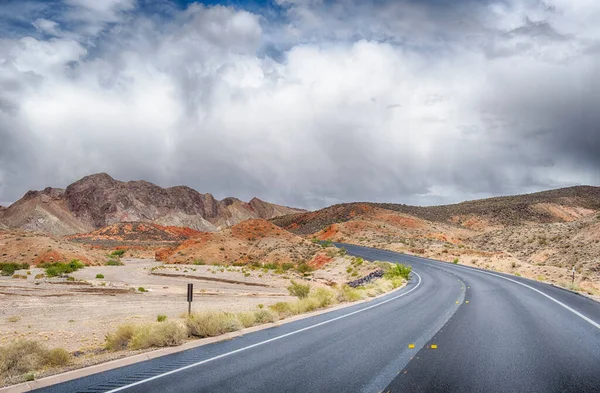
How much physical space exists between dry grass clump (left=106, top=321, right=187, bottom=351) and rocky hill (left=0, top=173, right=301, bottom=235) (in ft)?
463

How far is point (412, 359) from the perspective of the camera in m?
9.30

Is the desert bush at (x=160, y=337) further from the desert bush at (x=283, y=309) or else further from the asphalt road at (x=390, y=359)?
the desert bush at (x=283, y=309)

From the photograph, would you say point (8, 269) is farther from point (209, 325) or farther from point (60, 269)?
point (209, 325)

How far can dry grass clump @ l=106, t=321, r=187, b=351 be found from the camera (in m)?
11.4

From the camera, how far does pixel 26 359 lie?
9.26 meters

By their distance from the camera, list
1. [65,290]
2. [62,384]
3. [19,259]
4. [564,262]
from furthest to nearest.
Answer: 1. [19,259]
2. [564,262]
3. [65,290]
4. [62,384]

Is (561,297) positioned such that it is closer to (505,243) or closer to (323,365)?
(323,365)

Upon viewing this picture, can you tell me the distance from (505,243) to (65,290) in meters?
63.3

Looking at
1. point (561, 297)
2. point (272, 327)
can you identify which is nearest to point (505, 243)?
point (561, 297)

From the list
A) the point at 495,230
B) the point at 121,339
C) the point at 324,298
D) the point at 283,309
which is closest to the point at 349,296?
the point at 324,298

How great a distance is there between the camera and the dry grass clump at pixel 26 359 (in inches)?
354

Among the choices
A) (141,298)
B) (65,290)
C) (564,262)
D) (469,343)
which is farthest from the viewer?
(564,262)

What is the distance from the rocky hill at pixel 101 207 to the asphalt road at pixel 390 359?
144m

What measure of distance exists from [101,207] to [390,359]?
164 meters
